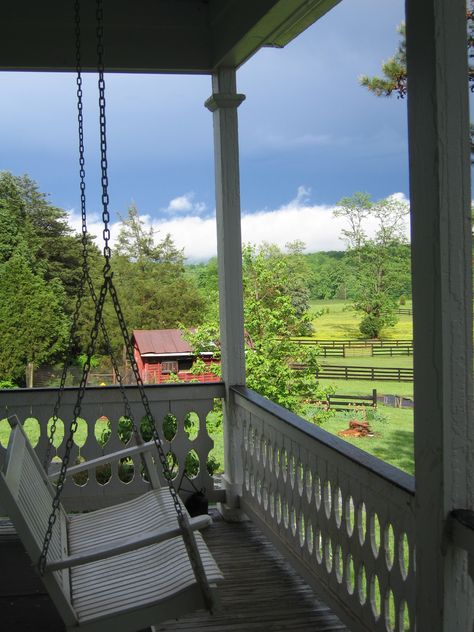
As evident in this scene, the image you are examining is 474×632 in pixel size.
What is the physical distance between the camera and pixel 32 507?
245 centimetres

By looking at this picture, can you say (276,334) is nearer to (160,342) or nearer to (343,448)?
(160,342)

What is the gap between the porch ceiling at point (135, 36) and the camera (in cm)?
404

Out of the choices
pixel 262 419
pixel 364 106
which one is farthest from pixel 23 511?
pixel 364 106

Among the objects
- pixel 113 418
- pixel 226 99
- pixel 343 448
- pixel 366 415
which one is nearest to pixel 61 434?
pixel 113 418

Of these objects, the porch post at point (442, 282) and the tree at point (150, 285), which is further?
the tree at point (150, 285)

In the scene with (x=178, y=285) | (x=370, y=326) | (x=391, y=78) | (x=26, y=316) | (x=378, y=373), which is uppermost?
(x=391, y=78)

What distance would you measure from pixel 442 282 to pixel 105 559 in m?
1.50

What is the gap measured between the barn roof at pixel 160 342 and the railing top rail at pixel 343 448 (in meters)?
3.62

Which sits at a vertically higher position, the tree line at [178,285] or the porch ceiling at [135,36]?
the porch ceiling at [135,36]

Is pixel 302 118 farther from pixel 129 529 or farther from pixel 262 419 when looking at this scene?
pixel 129 529

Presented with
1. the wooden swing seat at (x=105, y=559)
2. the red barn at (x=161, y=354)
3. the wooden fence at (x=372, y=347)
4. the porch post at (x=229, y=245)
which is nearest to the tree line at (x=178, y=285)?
the wooden fence at (x=372, y=347)

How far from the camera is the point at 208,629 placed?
2.94 meters

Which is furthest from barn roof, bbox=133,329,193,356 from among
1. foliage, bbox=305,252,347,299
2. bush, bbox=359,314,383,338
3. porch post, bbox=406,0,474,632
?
porch post, bbox=406,0,474,632

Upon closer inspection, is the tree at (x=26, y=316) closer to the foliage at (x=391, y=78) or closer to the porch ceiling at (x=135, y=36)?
the porch ceiling at (x=135, y=36)
